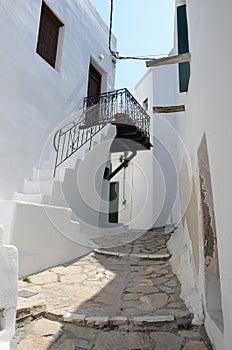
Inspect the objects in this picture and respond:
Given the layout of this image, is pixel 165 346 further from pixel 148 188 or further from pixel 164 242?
pixel 148 188

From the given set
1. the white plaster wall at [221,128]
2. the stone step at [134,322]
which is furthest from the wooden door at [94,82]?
the stone step at [134,322]

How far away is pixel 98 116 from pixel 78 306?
5993 mm

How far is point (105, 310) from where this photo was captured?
2926 millimetres

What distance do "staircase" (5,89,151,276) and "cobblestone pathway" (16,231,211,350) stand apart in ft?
1.46

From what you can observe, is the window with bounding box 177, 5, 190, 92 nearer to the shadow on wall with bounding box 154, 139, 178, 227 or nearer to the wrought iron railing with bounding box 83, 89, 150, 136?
the wrought iron railing with bounding box 83, 89, 150, 136

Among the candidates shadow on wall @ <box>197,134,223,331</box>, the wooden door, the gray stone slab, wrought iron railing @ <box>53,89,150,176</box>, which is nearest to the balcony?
wrought iron railing @ <box>53,89,150,176</box>

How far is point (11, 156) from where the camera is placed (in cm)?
500

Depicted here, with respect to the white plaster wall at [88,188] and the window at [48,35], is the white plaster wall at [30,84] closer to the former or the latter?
the window at [48,35]

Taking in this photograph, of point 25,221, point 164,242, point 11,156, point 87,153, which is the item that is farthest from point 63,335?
point 87,153

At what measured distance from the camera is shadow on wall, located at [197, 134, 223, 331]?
2.38m

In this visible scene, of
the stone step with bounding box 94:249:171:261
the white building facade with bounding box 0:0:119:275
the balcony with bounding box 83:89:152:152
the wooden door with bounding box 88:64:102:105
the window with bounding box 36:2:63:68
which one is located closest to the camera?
the white building facade with bounding box 0:0:119:275

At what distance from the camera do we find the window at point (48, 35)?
6.29 meters

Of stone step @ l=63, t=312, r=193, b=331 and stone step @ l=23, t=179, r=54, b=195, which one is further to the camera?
stone step @ l=23, t=179, r=54, b=195

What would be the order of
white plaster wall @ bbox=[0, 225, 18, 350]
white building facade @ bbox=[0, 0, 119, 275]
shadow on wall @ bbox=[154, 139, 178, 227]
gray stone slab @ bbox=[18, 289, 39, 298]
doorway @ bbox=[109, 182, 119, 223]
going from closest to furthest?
1. white plaster wall @ bbox=[0, 225, 18, 350]
2. gray stone slab @ bbox=[18, 289, 39, 298]
3. white building facade @ bbox=[0, 0, 119, 275]
4. shadow on wall @ bbox=[154, 139, 178, 227]
5. doorway @ bbox=[109, 182, 119, 223]
